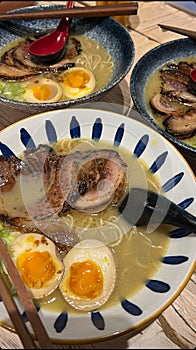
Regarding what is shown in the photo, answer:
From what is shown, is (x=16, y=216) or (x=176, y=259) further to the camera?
(x=16, y=216)

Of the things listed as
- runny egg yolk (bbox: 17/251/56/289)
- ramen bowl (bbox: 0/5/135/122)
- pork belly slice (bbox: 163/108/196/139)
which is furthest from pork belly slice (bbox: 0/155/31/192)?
pork belly slice (bbox: 163/108/196/139)

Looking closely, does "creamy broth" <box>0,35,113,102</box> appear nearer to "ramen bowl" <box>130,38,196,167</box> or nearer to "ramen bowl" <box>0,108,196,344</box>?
"ramen bowl" <box>130,38,196,167</box>

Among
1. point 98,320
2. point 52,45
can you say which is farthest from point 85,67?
point 98,320

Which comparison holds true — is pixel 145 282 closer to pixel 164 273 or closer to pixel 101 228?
pixel 164 273

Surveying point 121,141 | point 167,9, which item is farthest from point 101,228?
point 167,9

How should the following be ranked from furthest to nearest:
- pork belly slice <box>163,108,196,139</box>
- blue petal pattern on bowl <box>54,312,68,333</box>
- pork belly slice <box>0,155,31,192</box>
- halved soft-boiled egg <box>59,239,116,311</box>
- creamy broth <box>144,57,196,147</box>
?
1. creamy broth <box>144,57,196,147</box>
2. pork belly slice <box>163,108,196,139</box>
3. pork belly slice <box>0,155,31,192</box>
4. halved soft-boiled egg <box>59,239,116,311</box>
5. blue petal pattern on bowl <box>54,312,68,333</box>

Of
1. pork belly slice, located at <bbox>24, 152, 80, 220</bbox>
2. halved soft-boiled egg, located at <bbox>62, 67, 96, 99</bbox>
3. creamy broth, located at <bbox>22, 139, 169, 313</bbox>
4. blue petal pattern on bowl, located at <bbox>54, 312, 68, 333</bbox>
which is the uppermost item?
halved soft-boiled egg, located at <bbox>62, 67, 96, 99</bbox>
